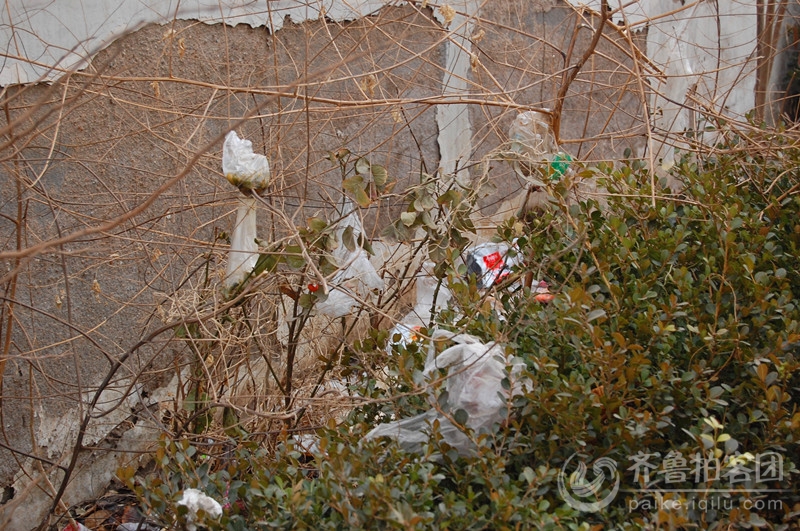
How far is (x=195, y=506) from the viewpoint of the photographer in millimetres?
1337

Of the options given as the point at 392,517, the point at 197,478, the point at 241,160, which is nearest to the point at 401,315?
the point at 241,160

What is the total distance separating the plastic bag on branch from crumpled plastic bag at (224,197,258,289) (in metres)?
0.69

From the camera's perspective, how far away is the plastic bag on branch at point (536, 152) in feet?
6.45

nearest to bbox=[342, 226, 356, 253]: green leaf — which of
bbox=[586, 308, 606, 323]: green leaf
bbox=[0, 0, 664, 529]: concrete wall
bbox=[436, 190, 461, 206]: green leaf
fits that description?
bbox=[436, 190, 461, 206]: green leaf

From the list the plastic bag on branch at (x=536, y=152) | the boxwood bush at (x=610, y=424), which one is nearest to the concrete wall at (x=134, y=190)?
the plastic bag on branch at (x=536, y=152)

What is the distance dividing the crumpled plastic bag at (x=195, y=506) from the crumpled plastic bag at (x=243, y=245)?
2.10 feet

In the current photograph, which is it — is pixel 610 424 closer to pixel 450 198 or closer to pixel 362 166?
pixel 450 198

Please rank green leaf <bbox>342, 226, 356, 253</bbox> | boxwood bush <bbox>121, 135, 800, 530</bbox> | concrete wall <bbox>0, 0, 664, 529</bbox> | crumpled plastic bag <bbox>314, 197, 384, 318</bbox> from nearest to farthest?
boxwood bush <bbox>121, 135, 800, 530</bbox>
green leaf <bbox>342, 226, 356, 253</bbox>
crumpled plastic bag <bbox>314, 197, 384, 318</bbox>
concrete wall <bbox>0, 0, 664, 529</bbox>

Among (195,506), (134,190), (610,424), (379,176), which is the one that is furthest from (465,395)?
(134,190)

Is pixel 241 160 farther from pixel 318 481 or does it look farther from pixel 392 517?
pixel 392 517

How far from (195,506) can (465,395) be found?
1.75 ft

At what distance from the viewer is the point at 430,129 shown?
11.1 ft

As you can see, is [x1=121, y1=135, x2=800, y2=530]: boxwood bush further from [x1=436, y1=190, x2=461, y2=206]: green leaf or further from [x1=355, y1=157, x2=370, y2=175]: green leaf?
[x1=355, y1=157, x2=370, y2=175]: green leaf

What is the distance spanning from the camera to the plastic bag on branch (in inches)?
77.4
